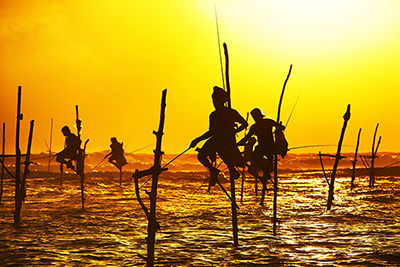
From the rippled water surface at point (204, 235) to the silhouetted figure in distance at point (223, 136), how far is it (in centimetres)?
191

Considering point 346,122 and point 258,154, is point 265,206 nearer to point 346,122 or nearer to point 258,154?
point 346,122

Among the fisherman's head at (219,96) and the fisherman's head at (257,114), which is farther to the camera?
the fisherman's head at (257,114)

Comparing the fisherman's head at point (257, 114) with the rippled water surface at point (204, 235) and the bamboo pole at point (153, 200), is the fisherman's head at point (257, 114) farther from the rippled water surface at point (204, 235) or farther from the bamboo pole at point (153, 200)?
the bamboo pole at point (153, 200)

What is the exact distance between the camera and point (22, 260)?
9.04 meters

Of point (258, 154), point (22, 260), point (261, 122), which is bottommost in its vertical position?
point (22, 260)

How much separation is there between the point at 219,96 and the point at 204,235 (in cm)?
405

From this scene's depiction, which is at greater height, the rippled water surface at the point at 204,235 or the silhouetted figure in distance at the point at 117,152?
the silhouetted figure in distance at the point at 117,152

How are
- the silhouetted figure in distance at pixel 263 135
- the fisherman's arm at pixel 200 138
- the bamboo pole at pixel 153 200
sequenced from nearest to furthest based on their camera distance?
1. the bamboo pole at pixel 153 200
2. the fisherman's arm at pixel 200 138
3. the silhouetted figure in distance at pixel 263 135

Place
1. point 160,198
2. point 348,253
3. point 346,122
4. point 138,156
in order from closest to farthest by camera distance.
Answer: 1. point 348,253
2. point 346,122
3. point 160,198
4. point 138,156

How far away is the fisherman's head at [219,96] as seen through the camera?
9.23m

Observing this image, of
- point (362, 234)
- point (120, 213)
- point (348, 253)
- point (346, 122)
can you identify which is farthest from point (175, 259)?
point (346, 122)

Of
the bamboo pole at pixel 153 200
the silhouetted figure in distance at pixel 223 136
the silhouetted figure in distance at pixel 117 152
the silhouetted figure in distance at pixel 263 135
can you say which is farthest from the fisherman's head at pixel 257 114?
the silhouetted figure in distance at pixel 117 152

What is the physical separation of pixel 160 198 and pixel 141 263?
1285 cm

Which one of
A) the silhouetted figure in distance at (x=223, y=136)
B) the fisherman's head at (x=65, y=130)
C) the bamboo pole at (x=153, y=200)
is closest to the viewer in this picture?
the bamboo pole at (x=153, y=200)
